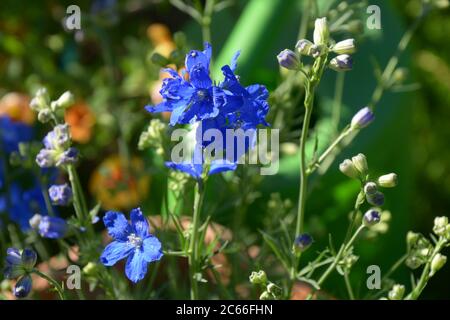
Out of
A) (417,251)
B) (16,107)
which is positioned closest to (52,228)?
(417,251)

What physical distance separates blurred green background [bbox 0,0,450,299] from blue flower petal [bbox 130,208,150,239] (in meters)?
0.23

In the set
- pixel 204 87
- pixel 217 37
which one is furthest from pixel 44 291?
pixel 217 37

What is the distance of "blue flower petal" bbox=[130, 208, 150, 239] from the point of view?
0.67 m

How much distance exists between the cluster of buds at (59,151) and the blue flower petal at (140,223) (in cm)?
8

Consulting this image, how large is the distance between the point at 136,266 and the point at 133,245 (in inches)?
0.9

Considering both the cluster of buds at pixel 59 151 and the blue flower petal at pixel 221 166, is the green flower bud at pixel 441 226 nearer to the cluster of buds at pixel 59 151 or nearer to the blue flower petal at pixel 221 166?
the blue flower petal at pixel 221 166

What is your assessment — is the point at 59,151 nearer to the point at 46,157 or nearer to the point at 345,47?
the point at 46,157

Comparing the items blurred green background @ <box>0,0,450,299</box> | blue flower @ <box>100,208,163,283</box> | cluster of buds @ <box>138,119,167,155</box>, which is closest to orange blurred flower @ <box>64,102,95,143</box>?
blurred green background @ <box>0,0,450,299</box>

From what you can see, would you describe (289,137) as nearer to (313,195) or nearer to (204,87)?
(313,195)

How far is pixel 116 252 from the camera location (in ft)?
2.26

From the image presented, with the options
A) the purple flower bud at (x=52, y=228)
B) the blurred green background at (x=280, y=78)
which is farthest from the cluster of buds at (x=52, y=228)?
the blurred green background at (x=280, y=78)

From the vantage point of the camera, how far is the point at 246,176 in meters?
0.84

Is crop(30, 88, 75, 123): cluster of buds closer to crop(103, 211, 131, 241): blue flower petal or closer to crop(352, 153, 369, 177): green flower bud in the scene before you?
crop(103, 211, 131, 241): blue flower petal
